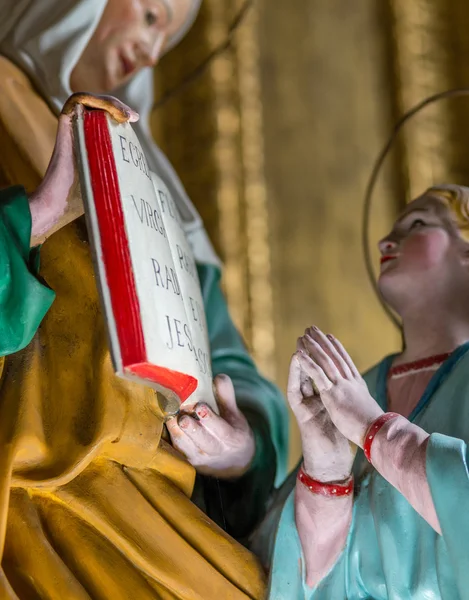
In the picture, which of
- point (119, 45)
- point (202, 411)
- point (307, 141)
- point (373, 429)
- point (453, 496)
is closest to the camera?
point (453, 496)

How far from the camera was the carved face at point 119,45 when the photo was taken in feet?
6.51

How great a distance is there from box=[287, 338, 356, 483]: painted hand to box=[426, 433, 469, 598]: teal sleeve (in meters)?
0.20

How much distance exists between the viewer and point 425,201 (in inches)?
68.5

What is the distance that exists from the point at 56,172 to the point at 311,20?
4.61 feet

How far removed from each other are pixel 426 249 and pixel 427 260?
18 millimetres

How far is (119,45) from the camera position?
1997 millimetres

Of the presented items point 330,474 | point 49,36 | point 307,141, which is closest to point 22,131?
point 49,36

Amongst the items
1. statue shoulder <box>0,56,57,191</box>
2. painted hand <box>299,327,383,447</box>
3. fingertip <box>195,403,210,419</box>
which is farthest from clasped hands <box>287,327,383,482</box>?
statue shoulder <box>0,56,57,191</box>

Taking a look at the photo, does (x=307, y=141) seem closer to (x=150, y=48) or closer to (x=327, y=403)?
(x=150, y=48)

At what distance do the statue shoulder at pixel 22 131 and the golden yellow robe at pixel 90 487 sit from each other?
0.27 m

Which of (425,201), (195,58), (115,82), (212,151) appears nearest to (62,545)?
(425,201)

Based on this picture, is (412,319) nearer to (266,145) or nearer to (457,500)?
(457,500)

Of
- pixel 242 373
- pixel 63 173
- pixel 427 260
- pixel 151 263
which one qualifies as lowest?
pixel 242 373

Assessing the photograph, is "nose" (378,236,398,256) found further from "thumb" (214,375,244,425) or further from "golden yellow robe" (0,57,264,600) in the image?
"golden yellow robe" (0,57,264,600)
